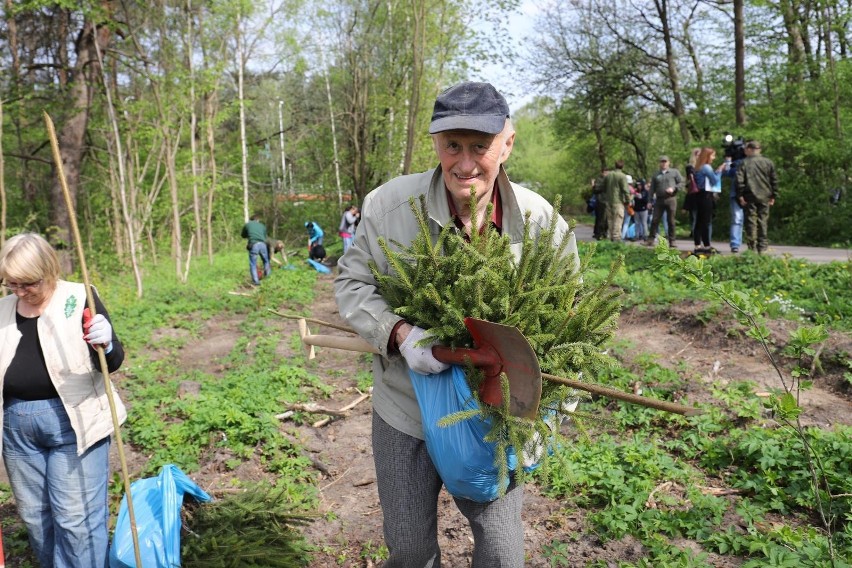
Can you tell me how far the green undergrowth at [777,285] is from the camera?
6.64 m

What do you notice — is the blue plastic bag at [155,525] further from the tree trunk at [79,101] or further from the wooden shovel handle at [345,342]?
the tree trunk at [79,101]

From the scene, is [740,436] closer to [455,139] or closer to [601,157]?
[455,139]

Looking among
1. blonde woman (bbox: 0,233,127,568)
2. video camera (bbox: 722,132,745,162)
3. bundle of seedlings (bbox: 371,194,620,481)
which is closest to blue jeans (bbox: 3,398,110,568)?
blonde woman (bbox: 0,233,127,568)

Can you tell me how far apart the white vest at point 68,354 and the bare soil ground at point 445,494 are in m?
1.28

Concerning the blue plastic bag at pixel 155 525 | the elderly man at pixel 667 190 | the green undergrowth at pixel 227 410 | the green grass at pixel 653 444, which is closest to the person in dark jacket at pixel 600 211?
the elderly man at pixel 667 190

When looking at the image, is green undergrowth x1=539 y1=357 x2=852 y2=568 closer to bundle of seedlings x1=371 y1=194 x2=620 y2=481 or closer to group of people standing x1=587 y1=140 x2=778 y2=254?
bundle of seedlings x1=371 y1=194 x2=620 y2=481

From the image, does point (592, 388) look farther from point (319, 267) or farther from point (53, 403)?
point (319, 267)

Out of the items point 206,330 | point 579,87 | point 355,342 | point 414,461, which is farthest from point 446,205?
point 579,87

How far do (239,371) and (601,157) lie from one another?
2760 centimetres

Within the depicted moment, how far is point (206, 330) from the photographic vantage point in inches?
377

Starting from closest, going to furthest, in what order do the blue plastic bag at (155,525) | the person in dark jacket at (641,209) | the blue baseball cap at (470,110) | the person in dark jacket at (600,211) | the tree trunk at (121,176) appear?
the blue baseball cap at (470,110), the blue plastic bag at (155,525), the tree trunk at (121,176), the person in dark jacket at (600,211), the person in dark jacket at (641,209)

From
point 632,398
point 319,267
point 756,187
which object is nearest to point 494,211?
point 632,398

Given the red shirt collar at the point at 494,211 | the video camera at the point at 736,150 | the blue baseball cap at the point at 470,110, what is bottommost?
the red shirt collar at the point at 494,211

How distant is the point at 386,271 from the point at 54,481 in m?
2.11
